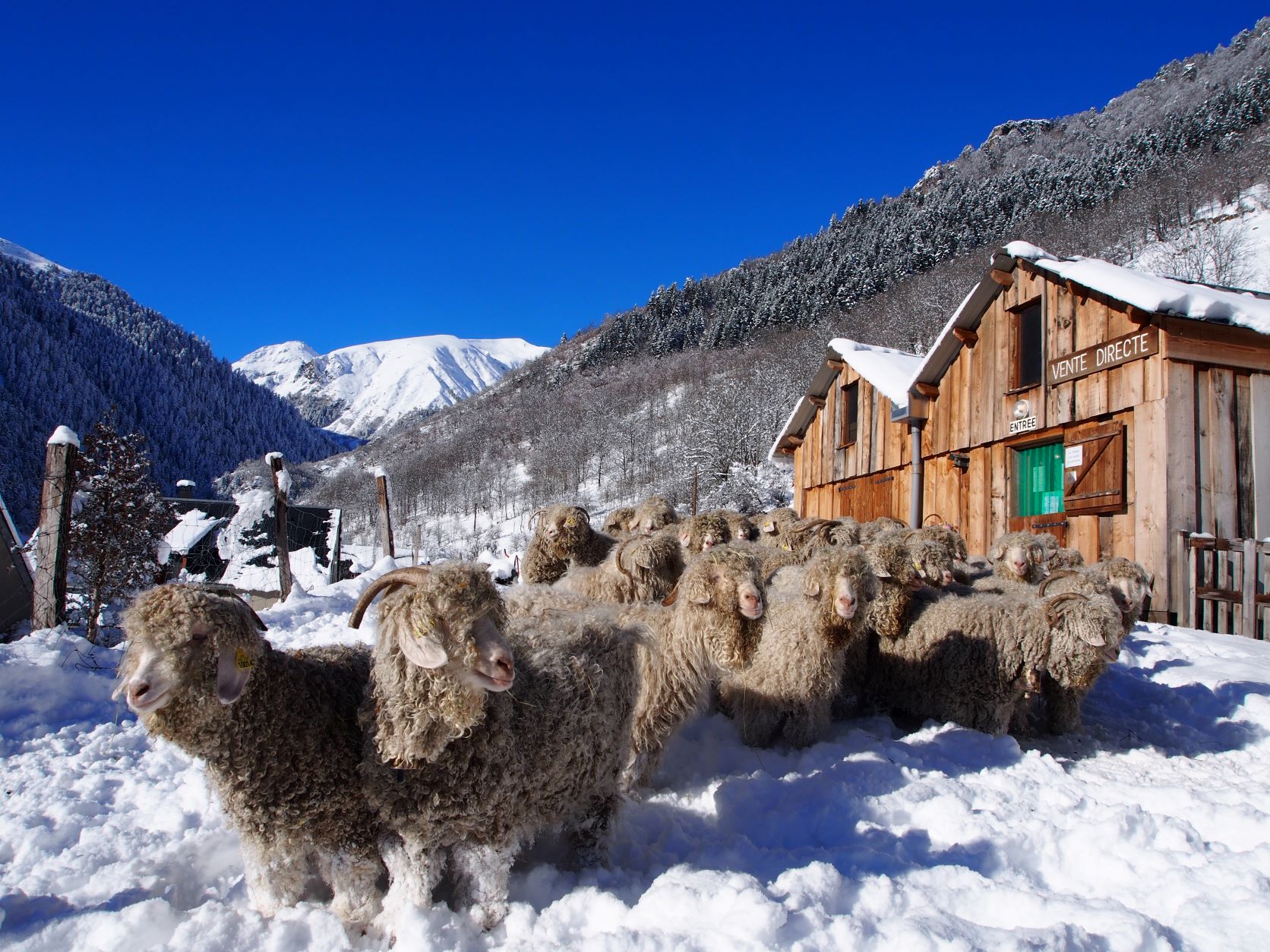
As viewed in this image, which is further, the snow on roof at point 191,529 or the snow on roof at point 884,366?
the snow on roof at point 884,366

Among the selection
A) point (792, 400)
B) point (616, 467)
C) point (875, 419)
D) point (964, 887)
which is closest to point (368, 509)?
point (616, 467)

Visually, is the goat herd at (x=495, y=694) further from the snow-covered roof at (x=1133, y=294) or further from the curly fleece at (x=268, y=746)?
the snow-covered roof at (x=1133, y=294)

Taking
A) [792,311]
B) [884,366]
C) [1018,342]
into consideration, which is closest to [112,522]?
[1018,342]

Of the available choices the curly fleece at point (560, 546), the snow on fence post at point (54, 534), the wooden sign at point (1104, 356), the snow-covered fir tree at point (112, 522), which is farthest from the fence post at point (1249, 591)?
the snow on fence post at point (54, 534)

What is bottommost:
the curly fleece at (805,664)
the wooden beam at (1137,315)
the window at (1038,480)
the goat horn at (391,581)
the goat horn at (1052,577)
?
the curly fleece at (805,664)

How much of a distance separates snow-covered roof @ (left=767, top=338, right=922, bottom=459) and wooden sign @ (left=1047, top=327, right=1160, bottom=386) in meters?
3.47

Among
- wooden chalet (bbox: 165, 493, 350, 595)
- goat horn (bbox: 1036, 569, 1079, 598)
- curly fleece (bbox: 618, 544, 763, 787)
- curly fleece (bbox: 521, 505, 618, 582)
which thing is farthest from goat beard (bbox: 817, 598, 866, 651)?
wooden chalet (bbox: 165, 493, 350, 595)

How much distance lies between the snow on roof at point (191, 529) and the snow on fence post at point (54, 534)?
246 inches

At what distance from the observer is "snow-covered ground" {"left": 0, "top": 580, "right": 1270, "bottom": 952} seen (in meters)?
2.81

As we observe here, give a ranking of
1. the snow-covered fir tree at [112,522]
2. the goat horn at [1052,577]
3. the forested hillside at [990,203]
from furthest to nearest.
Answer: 1. the forested hillside at [990,203]
2. the snow-covered fir tree at [112,522]
3. the goat horn at [1052,577]

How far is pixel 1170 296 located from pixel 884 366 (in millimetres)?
7493

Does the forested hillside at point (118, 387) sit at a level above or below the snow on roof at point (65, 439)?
above

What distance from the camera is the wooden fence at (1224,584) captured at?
9375 mm

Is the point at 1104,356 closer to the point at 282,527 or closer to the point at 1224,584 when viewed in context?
the point at 1224,584
